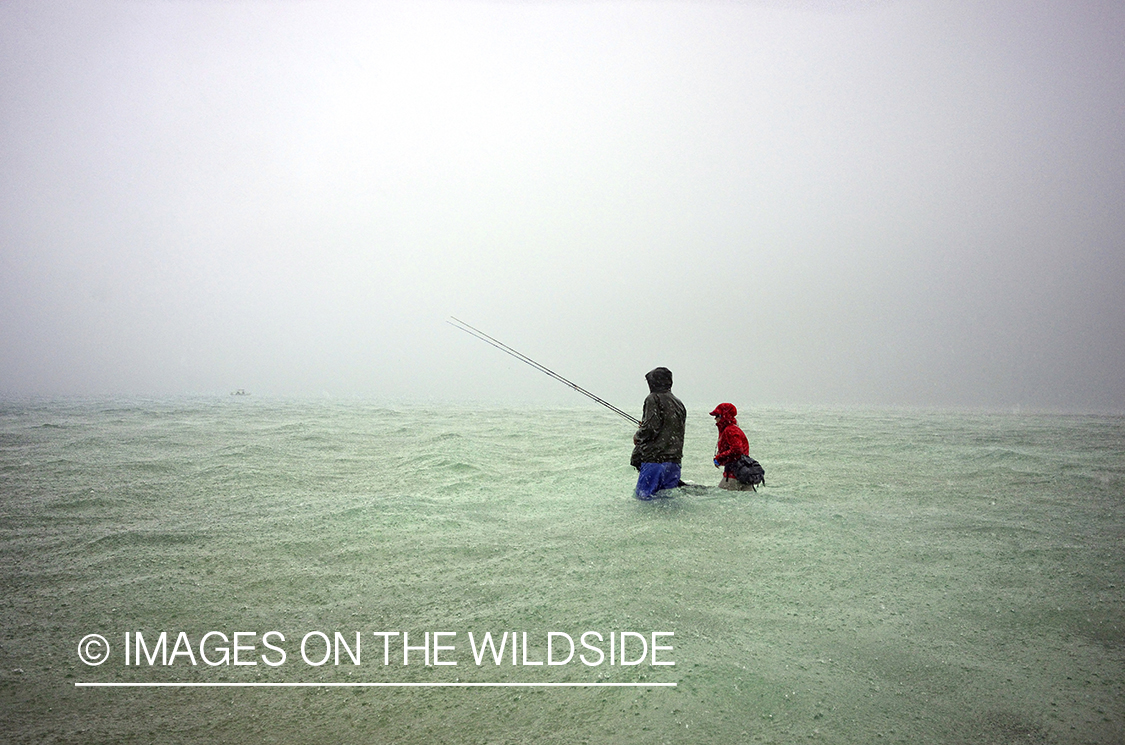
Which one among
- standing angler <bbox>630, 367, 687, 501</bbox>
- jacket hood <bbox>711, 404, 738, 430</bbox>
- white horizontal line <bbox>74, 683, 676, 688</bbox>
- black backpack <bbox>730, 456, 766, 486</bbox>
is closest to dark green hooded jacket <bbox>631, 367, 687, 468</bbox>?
standing angler <bbox>630, 367, 687, 501</bbox>

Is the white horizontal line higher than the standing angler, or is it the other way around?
the standing angler

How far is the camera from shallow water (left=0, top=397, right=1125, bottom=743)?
8.89 feet

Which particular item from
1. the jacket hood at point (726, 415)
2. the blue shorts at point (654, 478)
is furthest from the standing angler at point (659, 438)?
the jacket hood at point (726, 415)

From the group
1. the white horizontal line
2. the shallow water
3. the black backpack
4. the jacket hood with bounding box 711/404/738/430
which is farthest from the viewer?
the jacket hood with bounding box 711/404/738/430

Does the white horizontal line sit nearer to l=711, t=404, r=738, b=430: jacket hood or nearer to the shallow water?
the shallow water

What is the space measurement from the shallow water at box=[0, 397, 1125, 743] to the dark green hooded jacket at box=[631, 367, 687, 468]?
0.63 m

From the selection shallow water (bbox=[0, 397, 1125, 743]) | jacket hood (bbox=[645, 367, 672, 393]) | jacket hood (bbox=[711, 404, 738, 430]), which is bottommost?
shallow water (bbox=[0, 397, 1125, 743])

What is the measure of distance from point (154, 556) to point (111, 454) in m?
7.00

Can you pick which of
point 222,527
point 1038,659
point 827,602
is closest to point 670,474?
point 827,602

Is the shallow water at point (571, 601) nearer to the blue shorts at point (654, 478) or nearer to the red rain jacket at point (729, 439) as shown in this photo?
the blue shorts at point (654, 478)

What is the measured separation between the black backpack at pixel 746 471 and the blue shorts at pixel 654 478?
78 cm

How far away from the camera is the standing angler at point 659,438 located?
6633 millimetres

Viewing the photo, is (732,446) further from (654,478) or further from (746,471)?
(654,478)

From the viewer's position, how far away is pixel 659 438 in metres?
6.68
